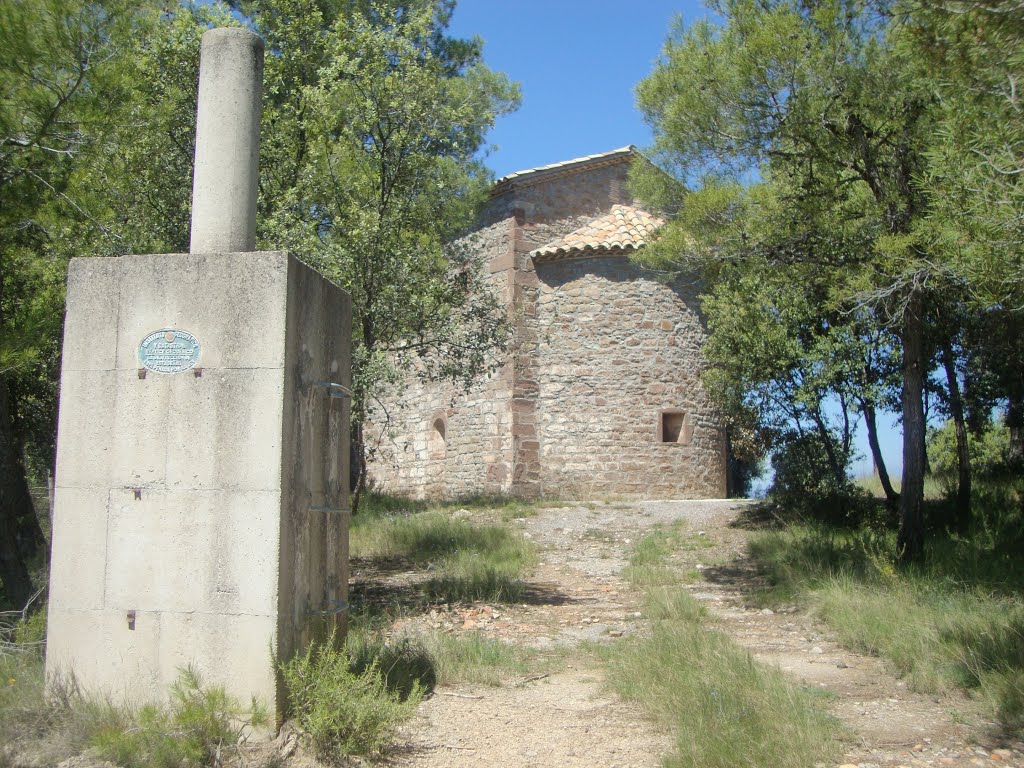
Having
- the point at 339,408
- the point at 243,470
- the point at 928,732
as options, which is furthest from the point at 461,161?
the point at 928,732

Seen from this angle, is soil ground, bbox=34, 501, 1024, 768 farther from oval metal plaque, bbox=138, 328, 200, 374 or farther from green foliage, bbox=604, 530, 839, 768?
oval metal plaque, bbox=138, 328, 200, 374

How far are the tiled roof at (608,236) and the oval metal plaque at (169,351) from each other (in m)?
12.4

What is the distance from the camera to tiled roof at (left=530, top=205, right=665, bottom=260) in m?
17.1

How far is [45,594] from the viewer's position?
7402 millimetres

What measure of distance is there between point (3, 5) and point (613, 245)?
1149 centimetres

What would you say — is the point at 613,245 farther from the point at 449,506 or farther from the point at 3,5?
the point at 3,5

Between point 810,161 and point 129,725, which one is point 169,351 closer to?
point 129,725

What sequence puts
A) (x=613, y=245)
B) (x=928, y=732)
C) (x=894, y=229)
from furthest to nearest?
(x=613, y=245)
(x=894, y=229)
(x=928, y=732)

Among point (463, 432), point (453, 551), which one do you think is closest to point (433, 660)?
point (453, 551)

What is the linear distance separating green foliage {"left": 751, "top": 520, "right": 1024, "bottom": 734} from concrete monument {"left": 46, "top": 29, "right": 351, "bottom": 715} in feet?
13.3

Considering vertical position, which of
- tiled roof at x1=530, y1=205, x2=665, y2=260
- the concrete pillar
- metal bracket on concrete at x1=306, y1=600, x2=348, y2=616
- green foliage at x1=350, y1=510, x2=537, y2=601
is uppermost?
tiled roof at x1=530, y1=205, x2=665, y2=260

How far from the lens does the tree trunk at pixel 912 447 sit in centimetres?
923

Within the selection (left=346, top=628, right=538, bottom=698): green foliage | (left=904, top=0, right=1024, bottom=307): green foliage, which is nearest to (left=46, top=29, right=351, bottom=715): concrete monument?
(left=346, top=628, right=538, bottom=698): green foliage

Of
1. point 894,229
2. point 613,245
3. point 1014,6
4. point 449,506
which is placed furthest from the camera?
point 613,245
